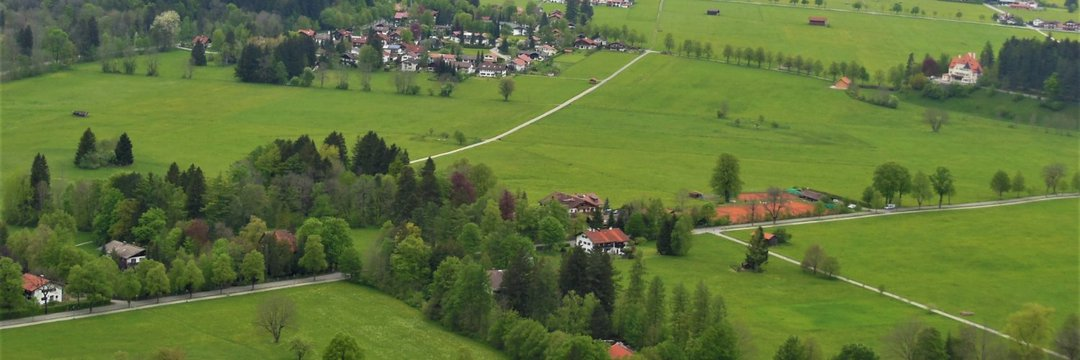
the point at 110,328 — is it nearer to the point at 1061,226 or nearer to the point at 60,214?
the point at 60,214

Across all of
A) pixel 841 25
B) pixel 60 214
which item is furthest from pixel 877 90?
pixel 60 214

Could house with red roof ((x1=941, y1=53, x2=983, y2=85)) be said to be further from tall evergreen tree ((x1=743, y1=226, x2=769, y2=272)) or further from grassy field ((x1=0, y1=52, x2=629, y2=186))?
tall evergreen tree ((x1=743, y1=226, x2=769, y2=272))

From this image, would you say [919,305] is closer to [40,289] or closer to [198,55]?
[40,289]

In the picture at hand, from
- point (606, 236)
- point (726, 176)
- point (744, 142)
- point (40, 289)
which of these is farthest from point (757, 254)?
point (744, 142)

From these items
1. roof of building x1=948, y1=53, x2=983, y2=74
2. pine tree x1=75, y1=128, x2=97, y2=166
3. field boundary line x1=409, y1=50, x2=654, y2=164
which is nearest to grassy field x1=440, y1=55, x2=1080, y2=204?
field boundary line x1=409, y1=50, x2=654, y2=164

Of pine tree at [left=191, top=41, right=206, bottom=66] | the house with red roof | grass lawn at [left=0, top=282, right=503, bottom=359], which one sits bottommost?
grass lawn at [left=0, top=282, right=503, bottom=359]

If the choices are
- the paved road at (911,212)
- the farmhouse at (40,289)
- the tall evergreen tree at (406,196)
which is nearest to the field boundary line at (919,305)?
the paved road at (911,212)

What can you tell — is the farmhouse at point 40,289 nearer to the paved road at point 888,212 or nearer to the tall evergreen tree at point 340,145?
the tall evergreen tree at point 340,145
